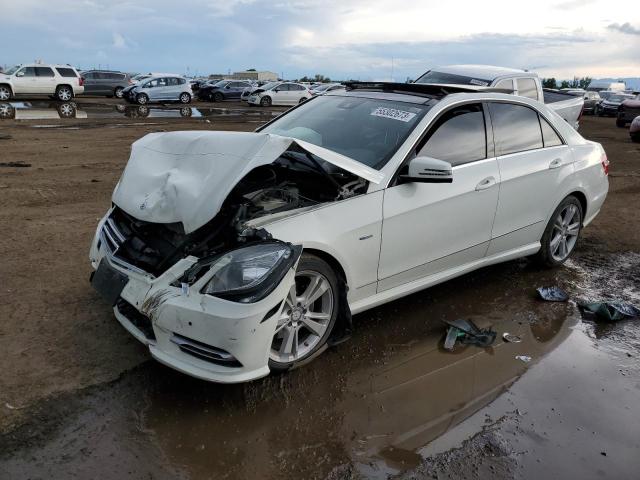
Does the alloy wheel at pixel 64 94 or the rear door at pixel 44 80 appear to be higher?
the rear door at pixel 44 80

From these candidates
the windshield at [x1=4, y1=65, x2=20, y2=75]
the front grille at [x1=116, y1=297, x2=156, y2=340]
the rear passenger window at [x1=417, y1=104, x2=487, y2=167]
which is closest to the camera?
the front grille at [x1=116, y1=297, x2=156, y2=340]

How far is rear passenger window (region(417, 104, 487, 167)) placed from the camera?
4156mm

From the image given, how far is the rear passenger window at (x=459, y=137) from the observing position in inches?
164

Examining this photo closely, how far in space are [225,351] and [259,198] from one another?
1132 millimetres

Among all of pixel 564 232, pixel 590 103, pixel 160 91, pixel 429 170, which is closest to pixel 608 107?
pixel 590 103

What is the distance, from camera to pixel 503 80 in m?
10.2

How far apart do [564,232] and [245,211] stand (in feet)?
11.8

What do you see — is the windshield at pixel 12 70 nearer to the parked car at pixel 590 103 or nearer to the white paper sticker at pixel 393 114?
the white paper sticker at pixel 393 114

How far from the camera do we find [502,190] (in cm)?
454

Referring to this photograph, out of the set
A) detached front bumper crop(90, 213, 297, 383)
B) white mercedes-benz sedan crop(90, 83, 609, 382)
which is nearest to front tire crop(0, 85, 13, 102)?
white mercedes-benz sedan crop(90, 83, 609, 382)

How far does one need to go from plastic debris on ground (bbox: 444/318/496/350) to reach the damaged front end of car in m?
1.35

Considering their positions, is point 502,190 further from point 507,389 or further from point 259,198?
point 259,198

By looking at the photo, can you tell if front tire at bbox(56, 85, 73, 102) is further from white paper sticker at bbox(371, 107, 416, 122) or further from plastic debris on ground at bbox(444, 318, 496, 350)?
plastic debris on ground at bbox(444, 318, 496, 350)

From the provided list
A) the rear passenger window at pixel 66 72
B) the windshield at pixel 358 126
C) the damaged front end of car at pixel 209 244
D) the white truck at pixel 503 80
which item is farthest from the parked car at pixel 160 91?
the damaged front end of car at pixel 209 244
